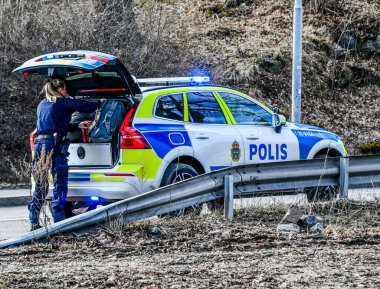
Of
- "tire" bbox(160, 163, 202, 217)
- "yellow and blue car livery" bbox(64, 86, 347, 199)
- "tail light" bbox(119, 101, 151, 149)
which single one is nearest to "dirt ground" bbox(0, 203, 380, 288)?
"tire" bbox(160, 163, 202, 217)

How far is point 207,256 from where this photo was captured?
830 centimetres

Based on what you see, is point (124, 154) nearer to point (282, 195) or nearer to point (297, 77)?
point (282, 195)

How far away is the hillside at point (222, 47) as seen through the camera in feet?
66.9

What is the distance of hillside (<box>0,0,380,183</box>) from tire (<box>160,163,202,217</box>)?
22.4 ft

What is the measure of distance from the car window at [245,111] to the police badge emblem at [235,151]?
40 cm

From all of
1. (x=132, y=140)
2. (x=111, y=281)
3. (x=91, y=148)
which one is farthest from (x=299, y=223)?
(x=111, y=281)

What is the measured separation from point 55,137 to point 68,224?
5.51 feet

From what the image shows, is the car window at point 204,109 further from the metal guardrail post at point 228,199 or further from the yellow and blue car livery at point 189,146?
the metal guardrail post at point 228,199

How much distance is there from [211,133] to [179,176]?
816 mm

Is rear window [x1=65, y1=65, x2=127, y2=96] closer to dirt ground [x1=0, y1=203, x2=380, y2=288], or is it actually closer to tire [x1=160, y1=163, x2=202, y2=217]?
tire [x1=160, y1=163, x2=202, y2=217]

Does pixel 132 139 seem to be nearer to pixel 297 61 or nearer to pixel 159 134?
pixel 159 134

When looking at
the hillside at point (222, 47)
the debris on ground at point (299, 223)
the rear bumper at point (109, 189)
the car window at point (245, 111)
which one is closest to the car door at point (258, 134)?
the car window at point (245, 111)

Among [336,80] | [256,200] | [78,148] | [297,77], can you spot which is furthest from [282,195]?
[336,80]

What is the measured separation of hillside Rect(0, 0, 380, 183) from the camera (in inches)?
803
